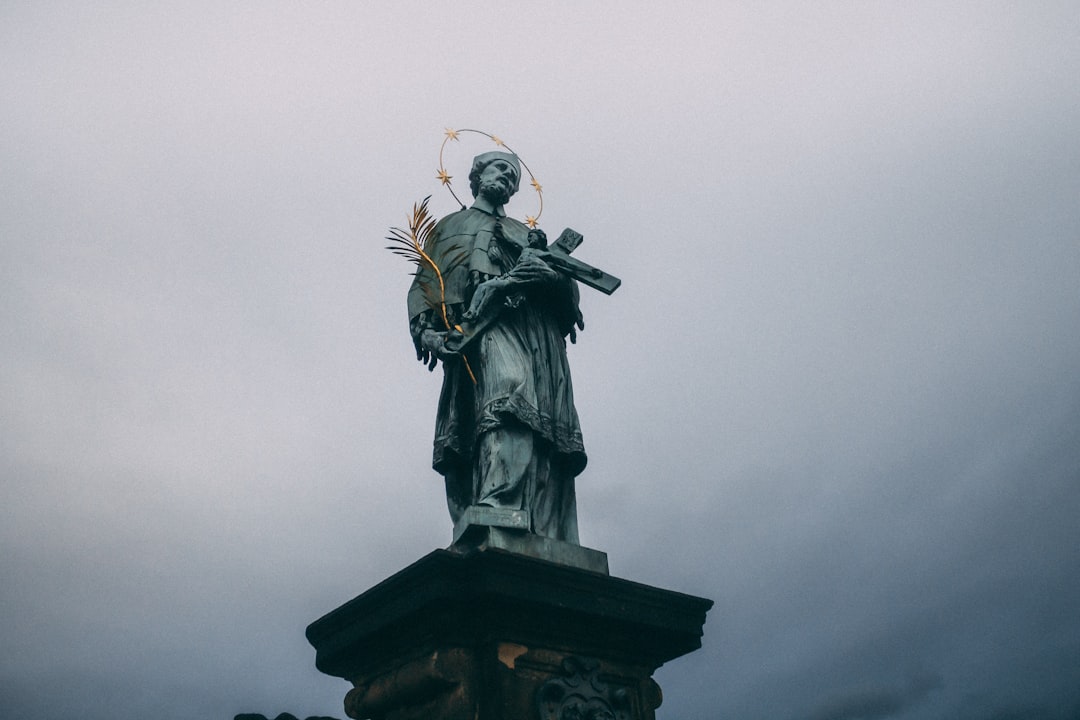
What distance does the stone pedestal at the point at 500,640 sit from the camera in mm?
5055

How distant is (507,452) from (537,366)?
77cm

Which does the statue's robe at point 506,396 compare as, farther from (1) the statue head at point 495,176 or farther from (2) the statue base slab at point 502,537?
(1) the statue head at point 495,176

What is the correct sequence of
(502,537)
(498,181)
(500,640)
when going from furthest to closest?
(498,181), (502,537), (500,640)

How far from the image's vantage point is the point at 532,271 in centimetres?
659

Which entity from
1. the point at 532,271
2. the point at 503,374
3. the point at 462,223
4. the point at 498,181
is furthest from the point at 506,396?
the point at 498,181

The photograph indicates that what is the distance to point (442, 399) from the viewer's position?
666cm

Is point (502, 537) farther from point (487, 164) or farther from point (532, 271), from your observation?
point (487, 164)

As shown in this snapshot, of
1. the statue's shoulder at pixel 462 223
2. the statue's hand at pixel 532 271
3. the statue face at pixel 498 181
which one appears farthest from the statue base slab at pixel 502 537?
the statue face at pixel 498 181

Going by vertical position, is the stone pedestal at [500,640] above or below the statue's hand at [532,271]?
below

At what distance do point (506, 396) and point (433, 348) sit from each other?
2.14 feet

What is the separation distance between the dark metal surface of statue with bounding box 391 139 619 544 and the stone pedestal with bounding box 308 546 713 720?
62cm

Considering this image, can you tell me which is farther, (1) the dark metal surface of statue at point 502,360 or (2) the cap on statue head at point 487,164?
(2) the cap on statue head at point 487,164

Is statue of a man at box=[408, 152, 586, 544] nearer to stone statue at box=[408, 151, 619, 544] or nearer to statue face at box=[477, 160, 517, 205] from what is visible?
stone statue at box=[408, 151, 619, 544]

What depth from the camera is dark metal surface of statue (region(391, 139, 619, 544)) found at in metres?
6.11
